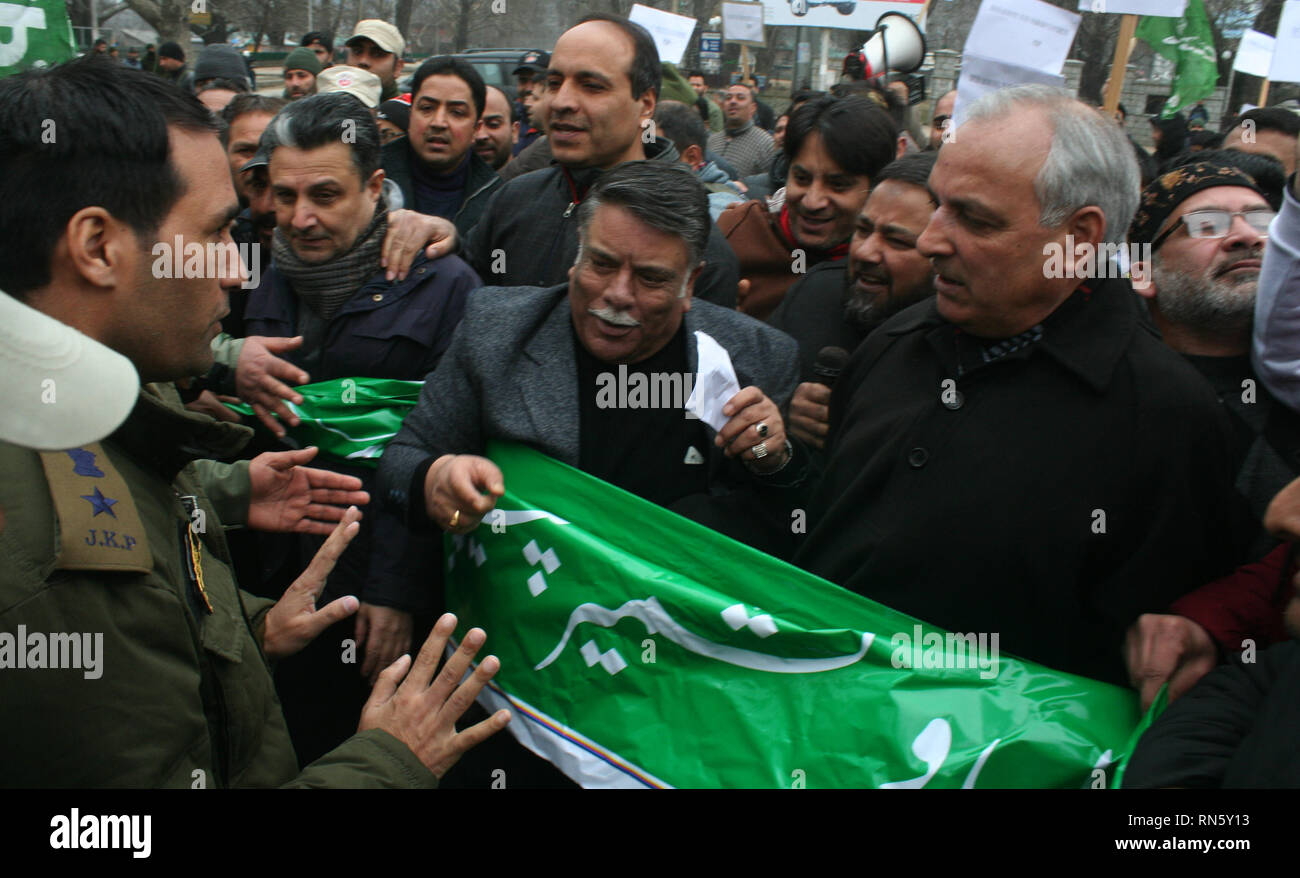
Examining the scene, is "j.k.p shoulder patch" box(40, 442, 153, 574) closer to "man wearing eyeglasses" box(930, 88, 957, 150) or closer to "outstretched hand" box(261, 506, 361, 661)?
"outstretched hand" box(261, 506, 361, 661)

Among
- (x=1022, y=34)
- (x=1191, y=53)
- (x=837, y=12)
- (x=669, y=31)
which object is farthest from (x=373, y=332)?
(x=837, y=12)

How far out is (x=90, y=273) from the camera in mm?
1623

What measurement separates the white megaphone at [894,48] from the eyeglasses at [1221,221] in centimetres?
535

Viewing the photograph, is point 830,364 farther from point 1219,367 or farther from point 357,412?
point 357,412

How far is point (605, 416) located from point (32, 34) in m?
3.38

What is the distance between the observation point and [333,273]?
314 cm

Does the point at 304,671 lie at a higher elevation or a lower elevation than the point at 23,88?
lower

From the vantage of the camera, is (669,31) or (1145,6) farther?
(669,31)

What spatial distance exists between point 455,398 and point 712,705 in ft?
3.42

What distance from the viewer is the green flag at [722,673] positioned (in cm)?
194

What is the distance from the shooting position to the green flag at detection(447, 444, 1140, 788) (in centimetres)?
194

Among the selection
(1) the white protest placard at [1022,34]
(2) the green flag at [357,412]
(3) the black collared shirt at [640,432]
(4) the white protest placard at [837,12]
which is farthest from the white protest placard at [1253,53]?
(2) the green flag at [357,412]
